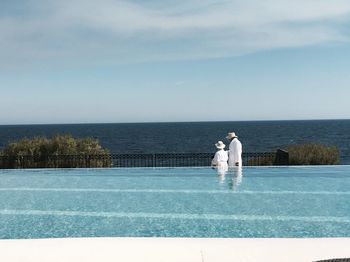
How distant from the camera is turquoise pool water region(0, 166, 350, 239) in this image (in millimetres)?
8406

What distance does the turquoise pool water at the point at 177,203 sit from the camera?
8.41 m

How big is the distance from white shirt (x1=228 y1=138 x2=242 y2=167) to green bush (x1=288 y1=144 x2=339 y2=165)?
6.63 meters

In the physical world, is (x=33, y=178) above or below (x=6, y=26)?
below

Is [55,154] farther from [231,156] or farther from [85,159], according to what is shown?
[231,156]

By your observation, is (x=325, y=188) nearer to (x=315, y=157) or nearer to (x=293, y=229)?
(x=293, y=229)

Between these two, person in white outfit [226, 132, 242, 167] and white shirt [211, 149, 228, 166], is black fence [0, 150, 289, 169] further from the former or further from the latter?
white shirt [211, 149, 228, 166]

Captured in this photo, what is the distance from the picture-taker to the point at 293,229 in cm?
A: 827

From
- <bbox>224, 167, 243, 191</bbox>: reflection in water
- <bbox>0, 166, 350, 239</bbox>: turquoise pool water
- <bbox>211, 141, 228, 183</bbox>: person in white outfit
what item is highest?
<bbox>211, 141, 228, 183</bbox>: person in white outfit

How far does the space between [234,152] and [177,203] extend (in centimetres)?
423
